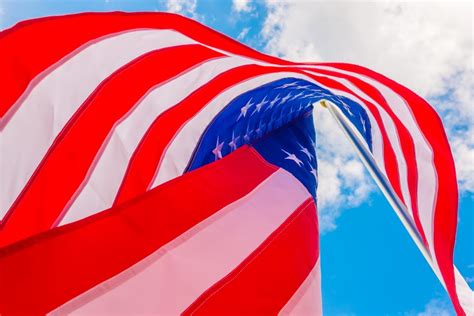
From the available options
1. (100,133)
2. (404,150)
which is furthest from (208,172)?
(404,150)

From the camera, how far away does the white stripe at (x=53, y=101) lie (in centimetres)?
363

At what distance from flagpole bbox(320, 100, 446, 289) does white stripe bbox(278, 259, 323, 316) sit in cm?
100

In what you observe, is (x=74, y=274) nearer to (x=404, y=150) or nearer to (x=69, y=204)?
(x=69, y=204)

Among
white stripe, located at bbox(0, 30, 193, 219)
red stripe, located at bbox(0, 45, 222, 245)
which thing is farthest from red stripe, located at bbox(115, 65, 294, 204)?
white stripe, located at bbox(0, 30, 193, 219)

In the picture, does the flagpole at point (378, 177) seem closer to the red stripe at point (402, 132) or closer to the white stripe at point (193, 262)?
the red stripe at point (402, 132)

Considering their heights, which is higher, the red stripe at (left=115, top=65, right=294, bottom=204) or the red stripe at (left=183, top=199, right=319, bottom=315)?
the red stripe at (left=115, top=65, right=294, bottom=204)

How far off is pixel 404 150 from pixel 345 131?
0.95 metres

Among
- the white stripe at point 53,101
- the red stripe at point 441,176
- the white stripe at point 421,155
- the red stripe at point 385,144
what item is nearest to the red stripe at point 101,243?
the white stripe at point 53,101

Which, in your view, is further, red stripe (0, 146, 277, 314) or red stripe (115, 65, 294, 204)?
red stripe (115, 65, 294, 204)

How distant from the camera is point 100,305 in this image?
3.30m

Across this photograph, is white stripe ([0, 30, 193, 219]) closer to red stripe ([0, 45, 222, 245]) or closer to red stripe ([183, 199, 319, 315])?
red stripe ([0, 45, 222, 245])

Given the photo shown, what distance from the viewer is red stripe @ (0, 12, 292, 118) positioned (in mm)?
3514

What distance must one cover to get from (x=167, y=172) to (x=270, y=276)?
140cm

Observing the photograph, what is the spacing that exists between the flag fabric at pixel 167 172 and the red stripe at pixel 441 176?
0.01 meters
